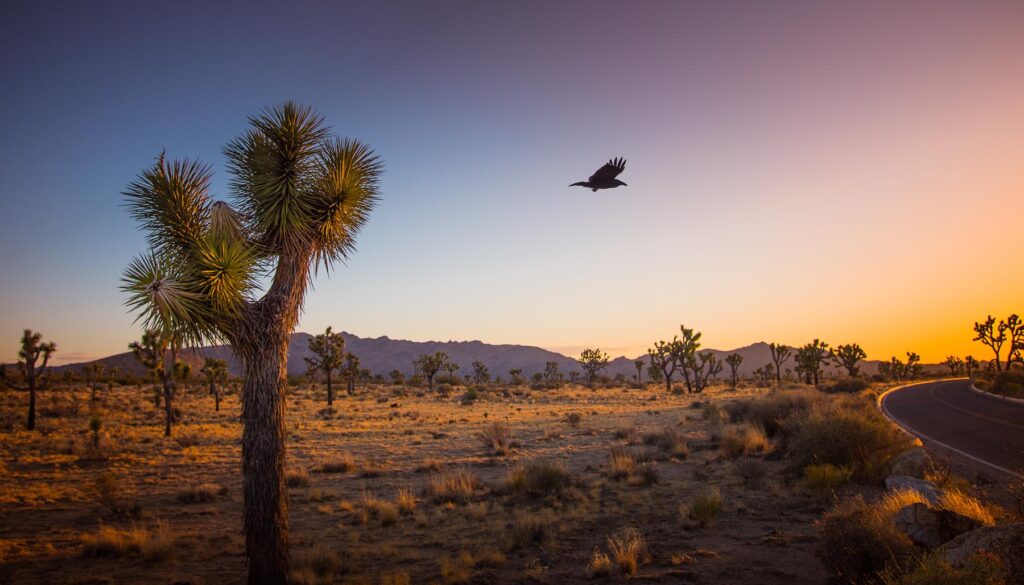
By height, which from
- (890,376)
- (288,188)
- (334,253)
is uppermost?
(288,188)

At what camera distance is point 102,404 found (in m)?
36.7

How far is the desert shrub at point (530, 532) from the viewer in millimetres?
9250

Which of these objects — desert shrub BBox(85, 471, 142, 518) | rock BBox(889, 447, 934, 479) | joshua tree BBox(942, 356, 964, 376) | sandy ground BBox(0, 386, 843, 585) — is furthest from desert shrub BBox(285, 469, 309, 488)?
joshua tree BBox(942, 356, 964, 376)

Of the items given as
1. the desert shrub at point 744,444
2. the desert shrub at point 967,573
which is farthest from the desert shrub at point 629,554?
the desert shrub at point 744,444

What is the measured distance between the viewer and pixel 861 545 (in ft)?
20.8

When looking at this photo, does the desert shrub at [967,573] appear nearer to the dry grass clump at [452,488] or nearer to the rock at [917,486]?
the rock at [917,486]

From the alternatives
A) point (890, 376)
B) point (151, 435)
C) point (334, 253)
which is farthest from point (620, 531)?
point (890, 376)

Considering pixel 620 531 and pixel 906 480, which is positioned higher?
pixel 906 480

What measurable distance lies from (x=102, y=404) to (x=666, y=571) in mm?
44238

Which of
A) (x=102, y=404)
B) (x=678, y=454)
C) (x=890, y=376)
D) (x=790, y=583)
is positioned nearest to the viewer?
(x=790, y=583)

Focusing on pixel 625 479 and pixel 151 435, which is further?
pixel 151 435

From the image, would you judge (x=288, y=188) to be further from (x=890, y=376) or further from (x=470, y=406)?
(x=890, y=376)

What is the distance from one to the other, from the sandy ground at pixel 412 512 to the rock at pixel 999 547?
2551mm

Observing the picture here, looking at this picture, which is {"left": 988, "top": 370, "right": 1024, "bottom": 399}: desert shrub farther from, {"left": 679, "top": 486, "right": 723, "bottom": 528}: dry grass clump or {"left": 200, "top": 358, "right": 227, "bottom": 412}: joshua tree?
{"left": 200, "top": 358, "right": 227, "bottom": 412}: joshua tree
